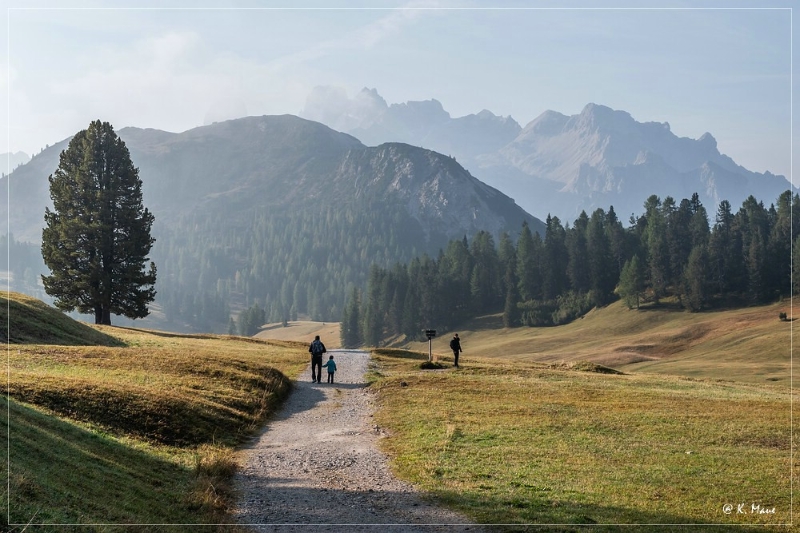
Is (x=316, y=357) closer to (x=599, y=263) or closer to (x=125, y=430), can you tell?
(x=125, y=430)

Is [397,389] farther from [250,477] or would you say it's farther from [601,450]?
[250,477]

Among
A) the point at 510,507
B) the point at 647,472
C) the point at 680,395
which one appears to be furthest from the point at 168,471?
the point at 680,395

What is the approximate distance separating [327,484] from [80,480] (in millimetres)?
6779

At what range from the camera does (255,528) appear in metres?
14.9

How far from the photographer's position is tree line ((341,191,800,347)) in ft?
494

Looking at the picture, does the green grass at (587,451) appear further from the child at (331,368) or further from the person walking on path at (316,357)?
the person walking on path at (316,357)

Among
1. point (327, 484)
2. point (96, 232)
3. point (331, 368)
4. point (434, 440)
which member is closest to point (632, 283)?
point (96, 232)

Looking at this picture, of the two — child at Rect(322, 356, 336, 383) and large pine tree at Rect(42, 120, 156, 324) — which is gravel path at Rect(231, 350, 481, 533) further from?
large pine tree at Rect(42, 120, 156, 324)

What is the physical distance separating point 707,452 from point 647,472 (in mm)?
4551

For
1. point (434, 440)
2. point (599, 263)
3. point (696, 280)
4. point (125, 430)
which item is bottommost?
point (434, 440)

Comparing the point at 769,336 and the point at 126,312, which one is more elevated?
the point at 126,312

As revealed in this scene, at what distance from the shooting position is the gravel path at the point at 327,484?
15.4 m

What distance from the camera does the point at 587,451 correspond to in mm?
23344

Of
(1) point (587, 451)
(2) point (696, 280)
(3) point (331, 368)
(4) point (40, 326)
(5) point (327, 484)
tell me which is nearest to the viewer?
(5) point (327, 484)
